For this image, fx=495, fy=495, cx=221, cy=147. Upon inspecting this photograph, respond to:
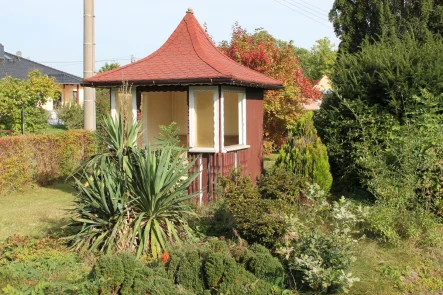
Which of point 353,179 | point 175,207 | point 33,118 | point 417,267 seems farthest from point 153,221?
point 33,118

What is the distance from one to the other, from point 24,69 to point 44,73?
213 centimetres

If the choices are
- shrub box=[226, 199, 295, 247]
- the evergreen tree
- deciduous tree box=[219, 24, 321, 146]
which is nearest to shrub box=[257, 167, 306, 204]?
shrub box=[226, 199, 295, 247]

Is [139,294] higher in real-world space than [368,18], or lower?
lower

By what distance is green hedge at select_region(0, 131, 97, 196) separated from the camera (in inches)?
474

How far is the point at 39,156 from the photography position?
43.1 ft

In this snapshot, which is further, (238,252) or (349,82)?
(349,82)

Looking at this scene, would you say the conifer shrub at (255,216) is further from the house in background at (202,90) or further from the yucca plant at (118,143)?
the yucca plant at (118,143)

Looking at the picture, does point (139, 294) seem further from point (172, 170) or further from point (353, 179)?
point (353, 179)

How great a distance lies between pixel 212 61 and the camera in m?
10.6

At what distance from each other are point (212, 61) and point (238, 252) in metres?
5.68

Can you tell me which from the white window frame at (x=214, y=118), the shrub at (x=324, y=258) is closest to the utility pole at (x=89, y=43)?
the white window frame at (x=214, y=118)

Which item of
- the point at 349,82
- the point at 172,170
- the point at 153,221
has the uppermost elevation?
the point at 349,82

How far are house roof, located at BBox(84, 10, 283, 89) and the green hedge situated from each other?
2730mm

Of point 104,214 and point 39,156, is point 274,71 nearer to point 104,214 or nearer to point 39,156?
point 39,156
